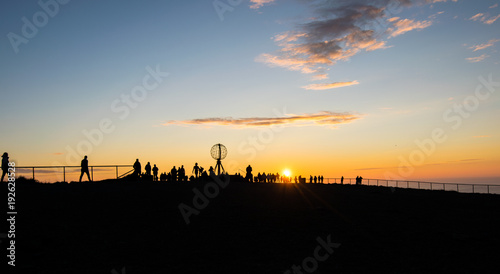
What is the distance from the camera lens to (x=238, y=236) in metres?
18.1

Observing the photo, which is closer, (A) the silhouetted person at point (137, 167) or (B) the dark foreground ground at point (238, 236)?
(B) the dark foreground ground at point (238, 236)

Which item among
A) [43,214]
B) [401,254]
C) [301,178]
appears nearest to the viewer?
[401,254]

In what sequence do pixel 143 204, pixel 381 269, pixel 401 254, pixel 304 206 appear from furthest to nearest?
1. pixel 304 206
2. pixel 143 204
3. pixel 401 254
4. pixel 381 269

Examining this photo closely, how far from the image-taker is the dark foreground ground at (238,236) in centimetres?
1451

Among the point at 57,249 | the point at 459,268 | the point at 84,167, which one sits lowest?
the point at 459,268

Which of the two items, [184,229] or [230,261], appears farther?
[184,229]

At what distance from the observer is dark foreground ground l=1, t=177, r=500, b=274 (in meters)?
14.5

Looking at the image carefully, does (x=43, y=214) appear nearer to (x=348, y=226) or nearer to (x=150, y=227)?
(x=150, y=227)

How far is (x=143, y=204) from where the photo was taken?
2423 centimetres

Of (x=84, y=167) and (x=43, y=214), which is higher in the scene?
(x=84, y=167)

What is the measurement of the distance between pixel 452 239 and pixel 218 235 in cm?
1043

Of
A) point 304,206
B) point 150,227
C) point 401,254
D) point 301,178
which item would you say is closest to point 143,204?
point 150,227

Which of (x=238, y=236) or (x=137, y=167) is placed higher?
(x=137, y=167)

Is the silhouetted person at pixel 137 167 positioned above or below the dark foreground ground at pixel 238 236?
above
